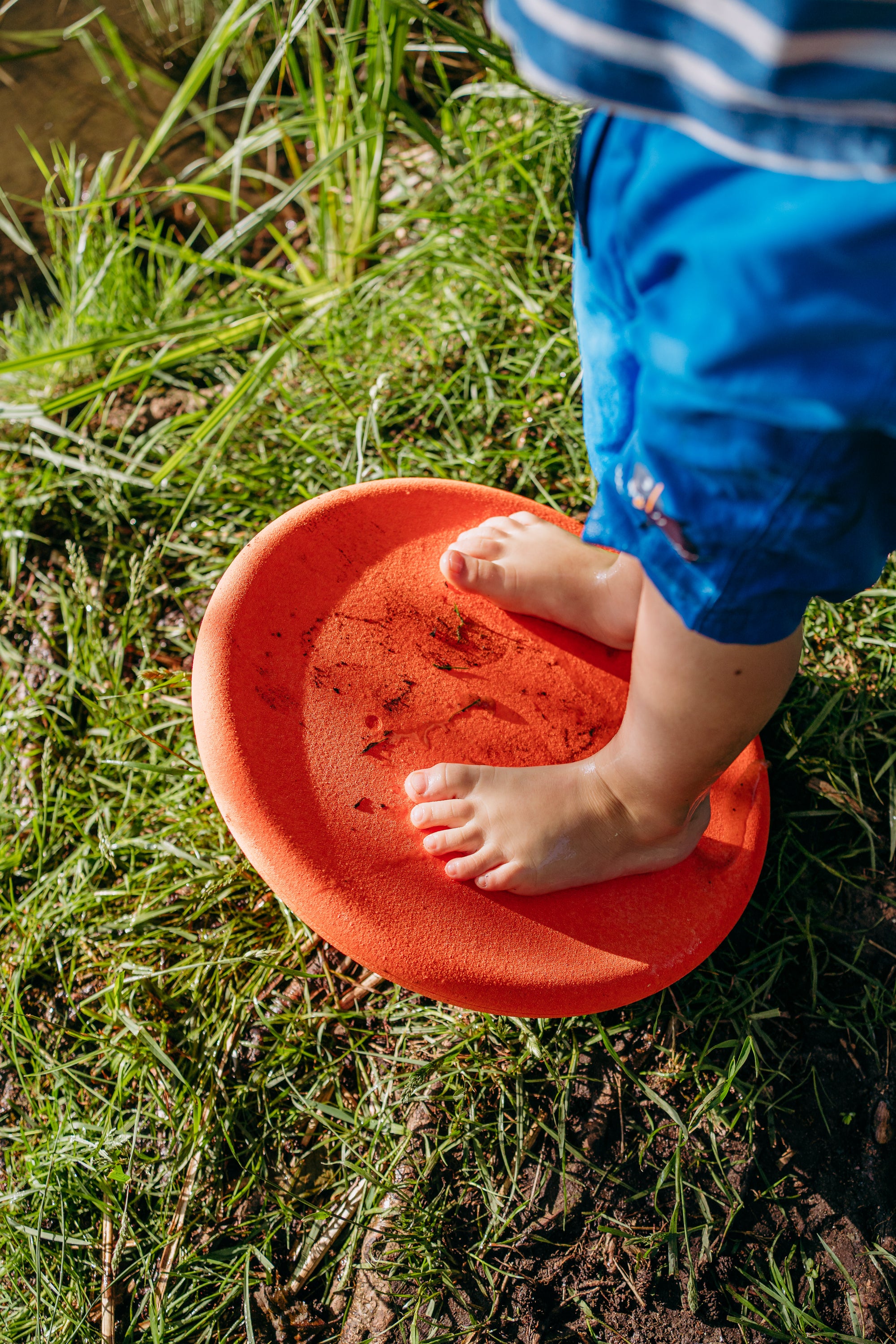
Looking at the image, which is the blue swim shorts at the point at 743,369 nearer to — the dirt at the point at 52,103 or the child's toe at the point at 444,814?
the child's toe at the point at 444,814

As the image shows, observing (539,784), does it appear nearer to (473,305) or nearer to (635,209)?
(635,209)

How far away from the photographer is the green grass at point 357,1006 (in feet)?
3.82

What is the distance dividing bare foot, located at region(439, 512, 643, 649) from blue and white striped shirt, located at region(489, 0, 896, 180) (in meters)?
0.72

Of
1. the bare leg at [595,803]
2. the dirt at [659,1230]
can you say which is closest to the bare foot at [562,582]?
the bare leg at [595,803]

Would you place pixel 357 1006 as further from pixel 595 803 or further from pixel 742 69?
pixel 742 69

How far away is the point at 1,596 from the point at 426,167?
154 cm

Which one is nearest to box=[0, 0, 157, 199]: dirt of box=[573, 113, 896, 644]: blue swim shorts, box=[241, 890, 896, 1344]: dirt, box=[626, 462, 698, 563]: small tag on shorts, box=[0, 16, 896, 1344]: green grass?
box=[0, 16, 896, 1344]: green grass

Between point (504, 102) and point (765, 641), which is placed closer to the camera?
point (765, 641)

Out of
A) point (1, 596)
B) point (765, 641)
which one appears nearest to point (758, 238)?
point (765, 641)

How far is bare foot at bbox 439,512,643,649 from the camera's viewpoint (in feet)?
4.27

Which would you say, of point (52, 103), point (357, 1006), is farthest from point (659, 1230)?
point (52, 103)

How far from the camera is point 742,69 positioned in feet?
1.85

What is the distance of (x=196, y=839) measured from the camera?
4.84 feet

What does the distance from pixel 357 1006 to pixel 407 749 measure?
0.45 metres
